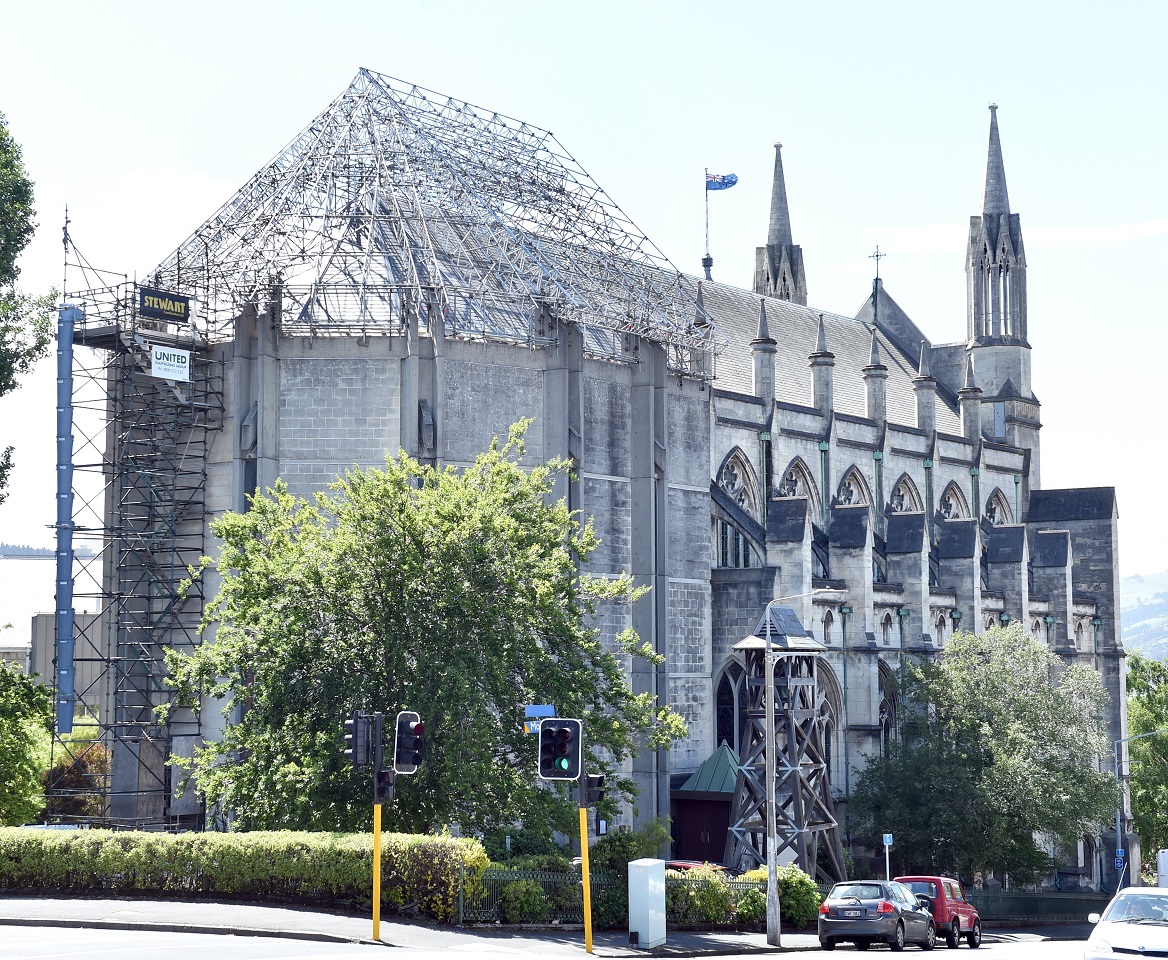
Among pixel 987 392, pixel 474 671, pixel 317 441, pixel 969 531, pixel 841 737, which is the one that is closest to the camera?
pixel 474 671

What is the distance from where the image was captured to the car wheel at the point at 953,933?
36.4 m

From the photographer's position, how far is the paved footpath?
2706 centimetres

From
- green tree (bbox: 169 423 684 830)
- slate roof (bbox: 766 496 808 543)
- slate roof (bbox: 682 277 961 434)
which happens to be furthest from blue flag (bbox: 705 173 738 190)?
green tree (bbox: 169 423 684 830)

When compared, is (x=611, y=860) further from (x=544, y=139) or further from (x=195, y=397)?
(x=544, y=139)

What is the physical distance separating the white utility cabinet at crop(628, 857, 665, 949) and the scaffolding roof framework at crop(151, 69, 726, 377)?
18509 millimetres

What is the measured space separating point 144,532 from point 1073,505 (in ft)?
168

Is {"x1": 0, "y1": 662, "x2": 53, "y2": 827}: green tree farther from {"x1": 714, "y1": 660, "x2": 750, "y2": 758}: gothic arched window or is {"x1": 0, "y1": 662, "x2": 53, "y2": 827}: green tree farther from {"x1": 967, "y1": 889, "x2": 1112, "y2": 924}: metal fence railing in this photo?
{"x1": 967, "y1": 889, "x2": 1112, "y2": 924}: metal fence railing

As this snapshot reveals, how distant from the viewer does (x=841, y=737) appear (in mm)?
58500

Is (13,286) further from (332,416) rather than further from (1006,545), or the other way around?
(1006,545)

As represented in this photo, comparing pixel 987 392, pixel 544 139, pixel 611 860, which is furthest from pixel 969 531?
pixel 611 860

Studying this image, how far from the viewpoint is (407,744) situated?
27.9 m

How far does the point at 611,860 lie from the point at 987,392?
57547 mm

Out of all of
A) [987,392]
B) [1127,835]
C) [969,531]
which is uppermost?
[987,392]

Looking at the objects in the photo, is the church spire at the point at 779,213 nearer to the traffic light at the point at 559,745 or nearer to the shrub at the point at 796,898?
the shrub at the point at 796,898
